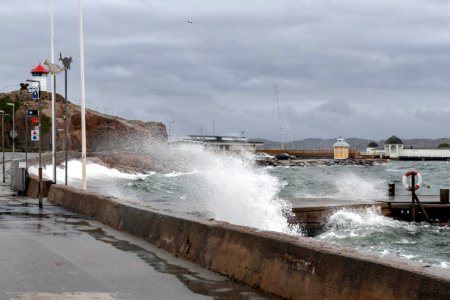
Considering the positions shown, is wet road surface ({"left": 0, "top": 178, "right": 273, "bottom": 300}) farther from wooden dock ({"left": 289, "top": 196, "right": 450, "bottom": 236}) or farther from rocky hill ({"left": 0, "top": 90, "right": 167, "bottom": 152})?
rocky hill ({"left": 0, "top": 90, "right": 167, "bottom": 152})

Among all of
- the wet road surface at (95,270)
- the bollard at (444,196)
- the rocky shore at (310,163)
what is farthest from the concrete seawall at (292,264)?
the rocky shore at (310,163)

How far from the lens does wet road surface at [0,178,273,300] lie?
883 centimetres

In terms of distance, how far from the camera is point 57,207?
23844mm

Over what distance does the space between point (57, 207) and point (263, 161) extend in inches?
5450

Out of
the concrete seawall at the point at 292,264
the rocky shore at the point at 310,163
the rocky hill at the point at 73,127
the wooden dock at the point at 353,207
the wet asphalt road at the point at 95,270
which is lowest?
the rocky shore at the point at 310,163

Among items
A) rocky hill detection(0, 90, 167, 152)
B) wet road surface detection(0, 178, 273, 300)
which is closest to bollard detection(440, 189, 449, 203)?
wet road surface detection(0, 178, 273, 300)

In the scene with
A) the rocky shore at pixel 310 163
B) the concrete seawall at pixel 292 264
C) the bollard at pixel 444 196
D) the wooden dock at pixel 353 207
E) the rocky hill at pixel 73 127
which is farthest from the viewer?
the rocky shore at pixel 310 163

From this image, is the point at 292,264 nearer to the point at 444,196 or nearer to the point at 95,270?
the point at 95,270

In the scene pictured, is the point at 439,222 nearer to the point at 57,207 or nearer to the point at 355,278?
the point at 57,207

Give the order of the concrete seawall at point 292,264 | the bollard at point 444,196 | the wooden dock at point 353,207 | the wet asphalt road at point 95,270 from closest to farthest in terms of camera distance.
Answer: the concrete seawall at point 292,264 → the wet asphalt road at point 95,270 → the wooden dock at point 353,207 → the bollard at point 444,196

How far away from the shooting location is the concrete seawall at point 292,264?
645 centimetres

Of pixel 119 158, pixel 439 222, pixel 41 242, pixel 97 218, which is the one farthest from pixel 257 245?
pixel 119 158

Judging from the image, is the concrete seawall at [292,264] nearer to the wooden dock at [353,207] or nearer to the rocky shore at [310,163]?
the wooden dock at [353,207]

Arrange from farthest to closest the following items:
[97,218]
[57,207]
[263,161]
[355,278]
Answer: [263,161] → [57,207] → [97,218] → [355,278]
